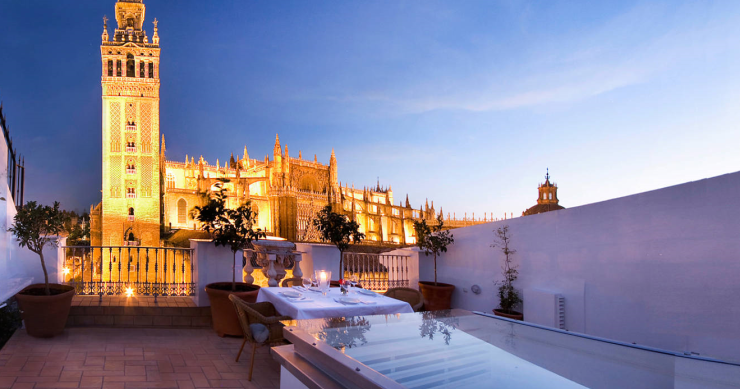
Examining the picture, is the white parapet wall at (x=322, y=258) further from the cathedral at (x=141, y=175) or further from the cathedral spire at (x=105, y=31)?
the cathedral spire at (x=105, y=31)

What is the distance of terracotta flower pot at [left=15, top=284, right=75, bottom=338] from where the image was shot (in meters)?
4.65

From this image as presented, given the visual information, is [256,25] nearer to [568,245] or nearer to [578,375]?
[568,245]

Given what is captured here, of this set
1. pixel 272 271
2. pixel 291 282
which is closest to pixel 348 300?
pixel 291 282

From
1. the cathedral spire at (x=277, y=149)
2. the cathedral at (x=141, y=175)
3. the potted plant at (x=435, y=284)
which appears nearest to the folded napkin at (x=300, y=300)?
the potted plant at (x=435, y=284)

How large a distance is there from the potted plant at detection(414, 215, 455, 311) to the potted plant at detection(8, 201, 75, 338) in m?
5.21

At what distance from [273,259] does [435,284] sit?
3076mm

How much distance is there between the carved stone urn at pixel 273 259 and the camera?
5637 millimetres

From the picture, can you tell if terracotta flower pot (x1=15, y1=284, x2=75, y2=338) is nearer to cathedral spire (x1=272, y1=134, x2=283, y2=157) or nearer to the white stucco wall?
the white stucco wall

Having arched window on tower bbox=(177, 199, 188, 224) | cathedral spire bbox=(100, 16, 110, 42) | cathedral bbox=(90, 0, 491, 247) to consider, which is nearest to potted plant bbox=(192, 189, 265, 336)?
cathedral bbox=(90, 0, 491, 247)

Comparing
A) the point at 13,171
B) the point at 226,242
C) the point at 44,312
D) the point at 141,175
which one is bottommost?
the point at 44,312

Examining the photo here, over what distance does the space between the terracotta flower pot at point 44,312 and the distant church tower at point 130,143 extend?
26.5 m

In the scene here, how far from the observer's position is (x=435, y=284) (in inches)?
283

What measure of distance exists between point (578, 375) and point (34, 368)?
15.2ft

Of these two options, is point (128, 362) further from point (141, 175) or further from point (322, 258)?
point (141, 175)
